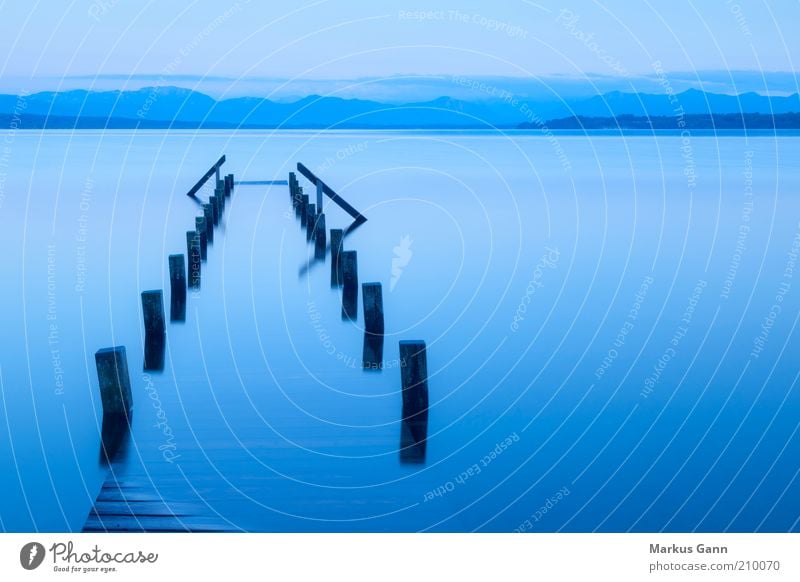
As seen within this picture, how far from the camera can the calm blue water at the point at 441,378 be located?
22.2 feet

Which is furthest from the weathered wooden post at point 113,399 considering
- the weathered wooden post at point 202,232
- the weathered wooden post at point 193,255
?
the weathered wooden post at point 202,232

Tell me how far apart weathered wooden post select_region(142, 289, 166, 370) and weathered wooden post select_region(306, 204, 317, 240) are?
28.6 ft

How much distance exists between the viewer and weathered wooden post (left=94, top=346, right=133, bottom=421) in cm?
748

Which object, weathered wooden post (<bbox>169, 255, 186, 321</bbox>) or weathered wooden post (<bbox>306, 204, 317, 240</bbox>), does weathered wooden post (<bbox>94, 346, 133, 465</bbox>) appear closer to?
weathered wooden post (<bbox>169, 255, 186, 321</bbox>)

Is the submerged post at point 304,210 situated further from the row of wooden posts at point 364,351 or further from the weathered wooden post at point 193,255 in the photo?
the weathered wooden post at point 193,255

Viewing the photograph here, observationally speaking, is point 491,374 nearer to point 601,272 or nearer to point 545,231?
point 601,272

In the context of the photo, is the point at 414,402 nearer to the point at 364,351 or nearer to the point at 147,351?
the point at 364,351

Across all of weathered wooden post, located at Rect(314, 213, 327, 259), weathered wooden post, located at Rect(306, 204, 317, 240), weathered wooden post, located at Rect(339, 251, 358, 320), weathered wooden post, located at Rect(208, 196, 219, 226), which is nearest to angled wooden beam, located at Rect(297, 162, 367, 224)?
weathered wooden post, located at Rect(306, 204, 317, 240)

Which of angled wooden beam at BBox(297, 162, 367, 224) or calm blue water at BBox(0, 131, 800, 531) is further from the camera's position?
angled wooden beam at BBox(297, 162, 367, 224)

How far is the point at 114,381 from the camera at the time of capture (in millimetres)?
7602

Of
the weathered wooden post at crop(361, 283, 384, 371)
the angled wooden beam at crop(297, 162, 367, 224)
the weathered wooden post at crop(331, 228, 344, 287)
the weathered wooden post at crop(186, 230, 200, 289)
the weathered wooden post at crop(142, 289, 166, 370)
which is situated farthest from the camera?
the angled wooden beam at crop(297, 162, 367, 224)

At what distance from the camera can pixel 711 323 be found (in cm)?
1255
